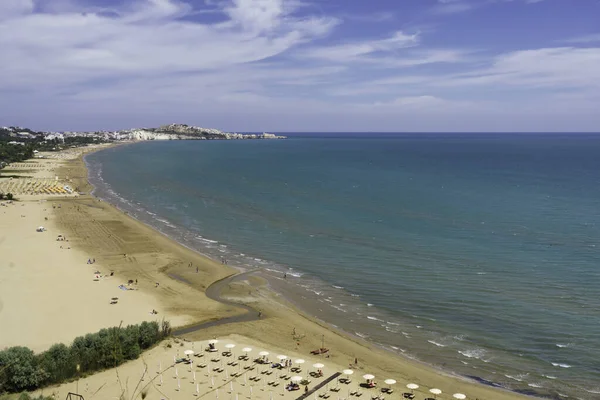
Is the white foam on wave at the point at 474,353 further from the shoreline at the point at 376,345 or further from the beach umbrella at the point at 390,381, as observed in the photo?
the beach umbrella at the point at 390,381

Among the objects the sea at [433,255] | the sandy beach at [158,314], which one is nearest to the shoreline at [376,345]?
the sandy beach at [158,314]

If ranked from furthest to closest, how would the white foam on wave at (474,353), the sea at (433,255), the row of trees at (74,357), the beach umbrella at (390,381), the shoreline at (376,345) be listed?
the sea at (433,255)
the white foam on wave at (474,353)
the shoreline at (376,345)
the beach umbrella at (390,381)
the row of trees at (74,357)

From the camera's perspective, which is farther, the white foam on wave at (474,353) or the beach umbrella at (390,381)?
the white foam on wave at (474,353)

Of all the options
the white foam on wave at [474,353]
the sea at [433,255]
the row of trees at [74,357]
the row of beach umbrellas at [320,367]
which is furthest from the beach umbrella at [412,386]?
the row of trees at [74,357]

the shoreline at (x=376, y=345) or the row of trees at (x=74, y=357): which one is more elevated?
the row of trees at (x=74, y=357)

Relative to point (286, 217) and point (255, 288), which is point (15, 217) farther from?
point (255, 288)

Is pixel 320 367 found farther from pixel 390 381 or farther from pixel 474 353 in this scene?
pixel 474 353

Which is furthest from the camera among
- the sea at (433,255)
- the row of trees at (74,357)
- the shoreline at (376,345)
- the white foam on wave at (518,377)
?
the sea at (433,255)

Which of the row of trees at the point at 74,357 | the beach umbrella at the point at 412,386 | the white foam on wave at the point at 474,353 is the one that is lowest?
the white foam on wave at the point at 474,353

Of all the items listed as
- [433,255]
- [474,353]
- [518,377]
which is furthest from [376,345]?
[433,255]
